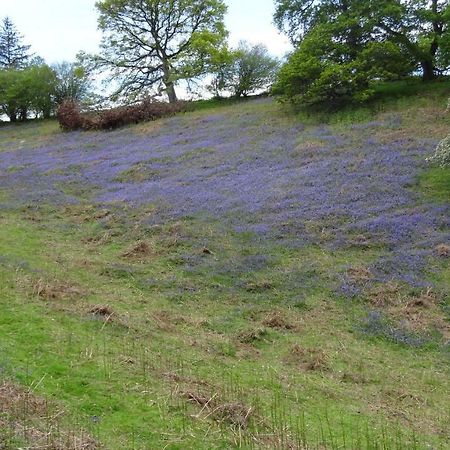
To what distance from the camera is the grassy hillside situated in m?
6.80

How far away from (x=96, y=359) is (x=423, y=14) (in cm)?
3007

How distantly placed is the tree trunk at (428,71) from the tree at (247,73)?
14.8 m

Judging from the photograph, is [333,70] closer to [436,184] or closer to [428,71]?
[428,71]

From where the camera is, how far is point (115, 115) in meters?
→ 38.5

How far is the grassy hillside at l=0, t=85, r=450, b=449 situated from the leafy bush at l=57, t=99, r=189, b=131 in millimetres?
11902

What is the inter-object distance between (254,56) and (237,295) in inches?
1411

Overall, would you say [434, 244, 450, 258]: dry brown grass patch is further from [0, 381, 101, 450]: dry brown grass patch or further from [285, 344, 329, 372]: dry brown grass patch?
[0, 381, 101, 450]: dry brown grass patch

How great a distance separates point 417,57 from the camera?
3102 centimetres

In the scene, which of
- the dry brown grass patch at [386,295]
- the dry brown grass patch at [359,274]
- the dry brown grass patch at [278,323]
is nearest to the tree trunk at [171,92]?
the dry brown grass patch at [359,274]

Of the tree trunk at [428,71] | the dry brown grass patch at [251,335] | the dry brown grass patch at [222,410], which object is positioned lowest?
the dry brown grass patch at [251,335]

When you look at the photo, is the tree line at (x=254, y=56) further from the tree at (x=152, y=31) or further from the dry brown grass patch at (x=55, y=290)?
the dry brown grass patch at (x=55, y=290)

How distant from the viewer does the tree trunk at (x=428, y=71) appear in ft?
106

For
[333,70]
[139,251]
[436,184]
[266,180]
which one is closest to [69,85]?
[333,70]

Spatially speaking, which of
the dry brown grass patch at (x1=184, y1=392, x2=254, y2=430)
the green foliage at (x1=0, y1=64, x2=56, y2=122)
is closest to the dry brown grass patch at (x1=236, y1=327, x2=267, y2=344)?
the dry brown grass patch at (x1=184, y1=392, x2=254, y2=430)
